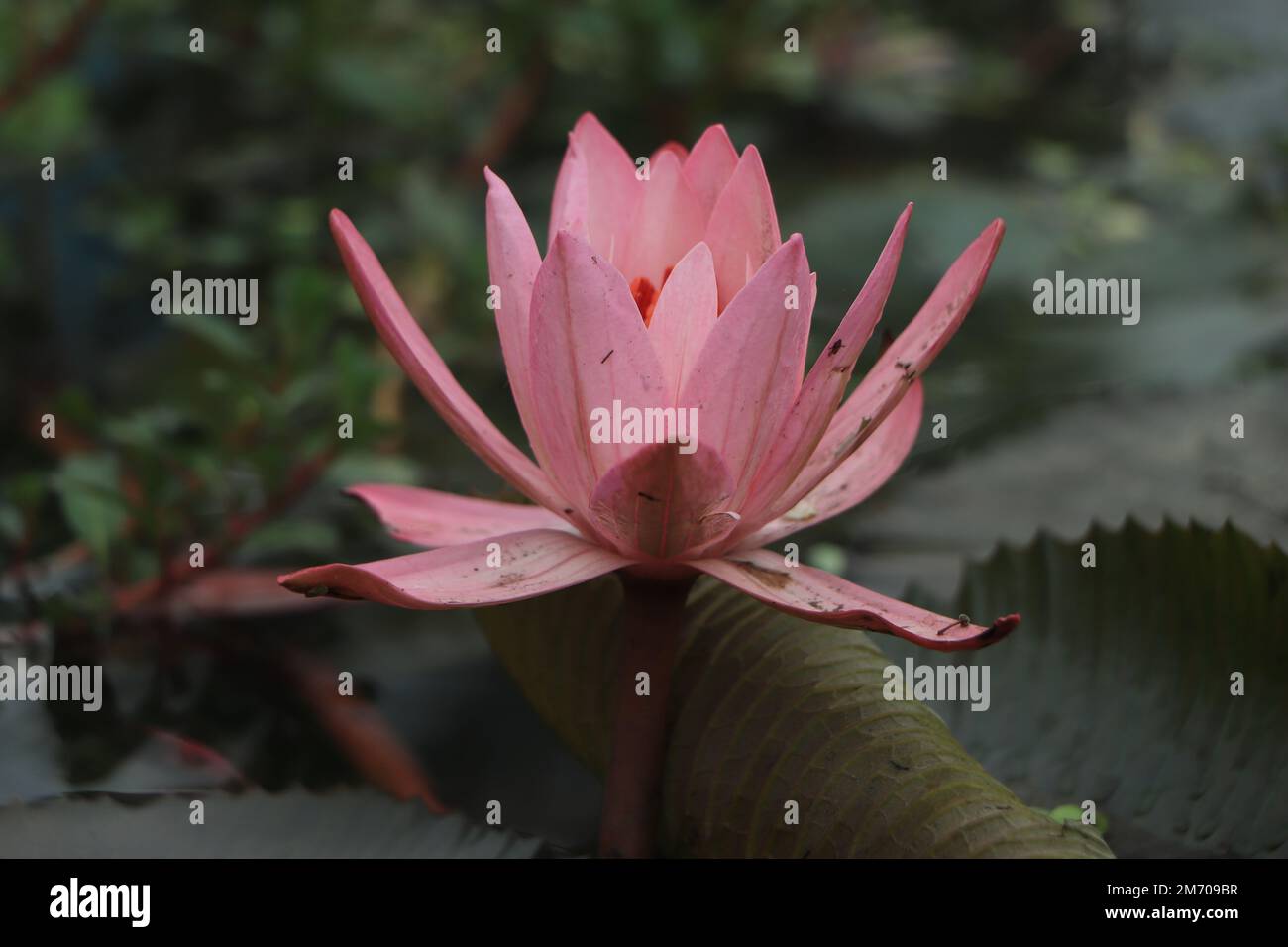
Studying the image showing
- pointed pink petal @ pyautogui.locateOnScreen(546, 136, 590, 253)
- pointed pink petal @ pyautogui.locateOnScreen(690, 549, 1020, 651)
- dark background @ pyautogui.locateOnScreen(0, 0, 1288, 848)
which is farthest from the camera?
dark background @ pyautogui.locateOnScreen(0, 0, 1288, 848)

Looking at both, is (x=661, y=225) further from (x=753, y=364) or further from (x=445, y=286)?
(x=445, y=286)

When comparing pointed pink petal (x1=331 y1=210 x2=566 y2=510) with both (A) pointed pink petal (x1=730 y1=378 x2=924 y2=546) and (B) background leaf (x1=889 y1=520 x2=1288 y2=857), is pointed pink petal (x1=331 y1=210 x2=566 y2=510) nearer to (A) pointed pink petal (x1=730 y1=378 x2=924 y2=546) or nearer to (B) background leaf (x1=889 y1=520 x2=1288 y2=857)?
(A) pointed pink petal (x1=730 y1=378 x2=924 y2=546)

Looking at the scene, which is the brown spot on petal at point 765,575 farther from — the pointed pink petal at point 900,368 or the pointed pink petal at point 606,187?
the pointed pink petal at point 606,187

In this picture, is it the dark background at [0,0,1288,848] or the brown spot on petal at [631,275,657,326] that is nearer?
the brown spot on petal at [631,275,657,326]

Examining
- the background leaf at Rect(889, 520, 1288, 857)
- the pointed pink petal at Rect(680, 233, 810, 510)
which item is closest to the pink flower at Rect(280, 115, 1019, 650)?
the pointed pink petal at Rect(680, 233, 810, 510)

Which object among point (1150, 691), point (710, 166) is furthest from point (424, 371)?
→ point (1150, 691)
